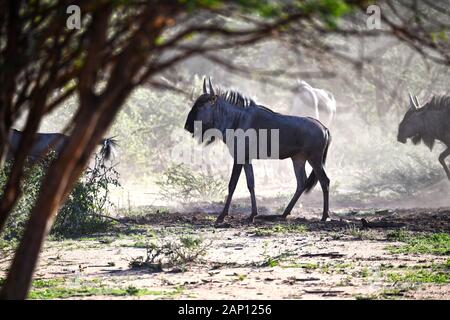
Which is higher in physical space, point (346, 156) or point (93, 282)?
point (346, 156)

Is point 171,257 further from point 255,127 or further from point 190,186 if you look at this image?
point 190,186

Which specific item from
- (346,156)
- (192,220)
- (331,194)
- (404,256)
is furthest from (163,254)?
(346,156)

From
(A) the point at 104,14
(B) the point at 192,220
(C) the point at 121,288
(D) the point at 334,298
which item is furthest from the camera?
(B) the point at 192,220

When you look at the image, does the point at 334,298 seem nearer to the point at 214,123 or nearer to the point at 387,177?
the point at 214,123

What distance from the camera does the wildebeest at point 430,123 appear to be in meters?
20.6

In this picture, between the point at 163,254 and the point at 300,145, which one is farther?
the point at 300,145

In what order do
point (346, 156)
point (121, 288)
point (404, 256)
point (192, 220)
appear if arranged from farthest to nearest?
1. point (346, 156)
2. point (192, 220)
3. point (404, 256)
4. point (121, 288)

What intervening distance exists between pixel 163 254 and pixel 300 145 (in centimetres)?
574

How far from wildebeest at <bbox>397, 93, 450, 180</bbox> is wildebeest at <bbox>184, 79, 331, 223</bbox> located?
5.31 m

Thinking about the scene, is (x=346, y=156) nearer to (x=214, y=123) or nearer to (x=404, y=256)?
(x=214, y=123)

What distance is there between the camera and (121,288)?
8148 millimetres

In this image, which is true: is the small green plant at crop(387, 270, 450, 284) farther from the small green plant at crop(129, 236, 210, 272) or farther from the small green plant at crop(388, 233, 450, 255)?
the small green plant at crop(129, 236, 210, 272)

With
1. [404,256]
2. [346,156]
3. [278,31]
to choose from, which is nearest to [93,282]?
[404,256]

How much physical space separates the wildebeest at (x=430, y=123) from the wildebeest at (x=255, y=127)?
209 inches
